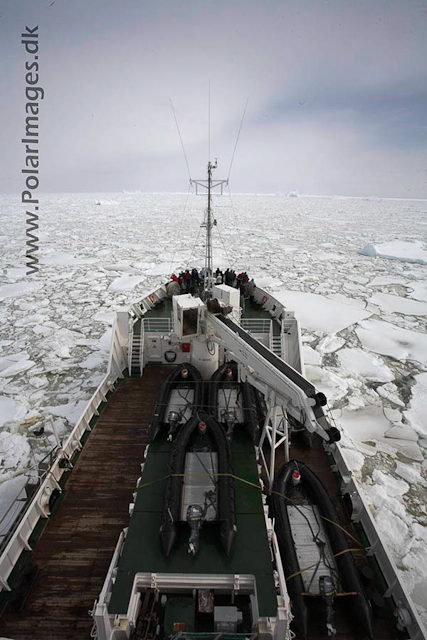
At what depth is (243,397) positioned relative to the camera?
718cm

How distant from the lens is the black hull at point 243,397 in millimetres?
6414

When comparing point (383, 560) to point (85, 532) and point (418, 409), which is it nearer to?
point (85, 532)

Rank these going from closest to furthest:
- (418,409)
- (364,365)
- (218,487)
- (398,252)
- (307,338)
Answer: (218,487), (418,409), (364,365), (307,338), (398,252)

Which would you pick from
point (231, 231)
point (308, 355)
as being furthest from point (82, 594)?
point (231, 231)

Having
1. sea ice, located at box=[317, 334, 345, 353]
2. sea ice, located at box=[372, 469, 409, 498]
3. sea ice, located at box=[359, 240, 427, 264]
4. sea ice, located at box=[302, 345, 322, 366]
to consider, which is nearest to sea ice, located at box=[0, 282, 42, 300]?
sea ice, located at box=[302, 345, 322, 366]

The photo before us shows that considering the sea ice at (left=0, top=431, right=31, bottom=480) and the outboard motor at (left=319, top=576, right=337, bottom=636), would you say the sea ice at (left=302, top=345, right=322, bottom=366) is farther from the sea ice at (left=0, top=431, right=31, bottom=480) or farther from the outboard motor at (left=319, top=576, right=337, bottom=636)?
the sea ice at (left=0, top=431, right=31, bottom=480)

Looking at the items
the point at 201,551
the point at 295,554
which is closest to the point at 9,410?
the point at 201,551

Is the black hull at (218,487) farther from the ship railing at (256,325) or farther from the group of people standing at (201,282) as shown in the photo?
the group of people standing at (201,282)

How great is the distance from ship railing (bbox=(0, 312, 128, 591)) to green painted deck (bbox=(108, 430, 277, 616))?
1690mm

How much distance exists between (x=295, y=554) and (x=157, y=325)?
277 inches

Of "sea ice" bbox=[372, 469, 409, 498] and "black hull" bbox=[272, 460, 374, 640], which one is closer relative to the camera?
"black hull" bbox=[272, 460, 374, 640]

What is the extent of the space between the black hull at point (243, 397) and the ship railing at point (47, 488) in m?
2.70

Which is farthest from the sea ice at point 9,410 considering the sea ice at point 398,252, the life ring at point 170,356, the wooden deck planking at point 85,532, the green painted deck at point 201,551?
the sea ice at point 398,252

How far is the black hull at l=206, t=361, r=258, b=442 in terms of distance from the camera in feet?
21.0
